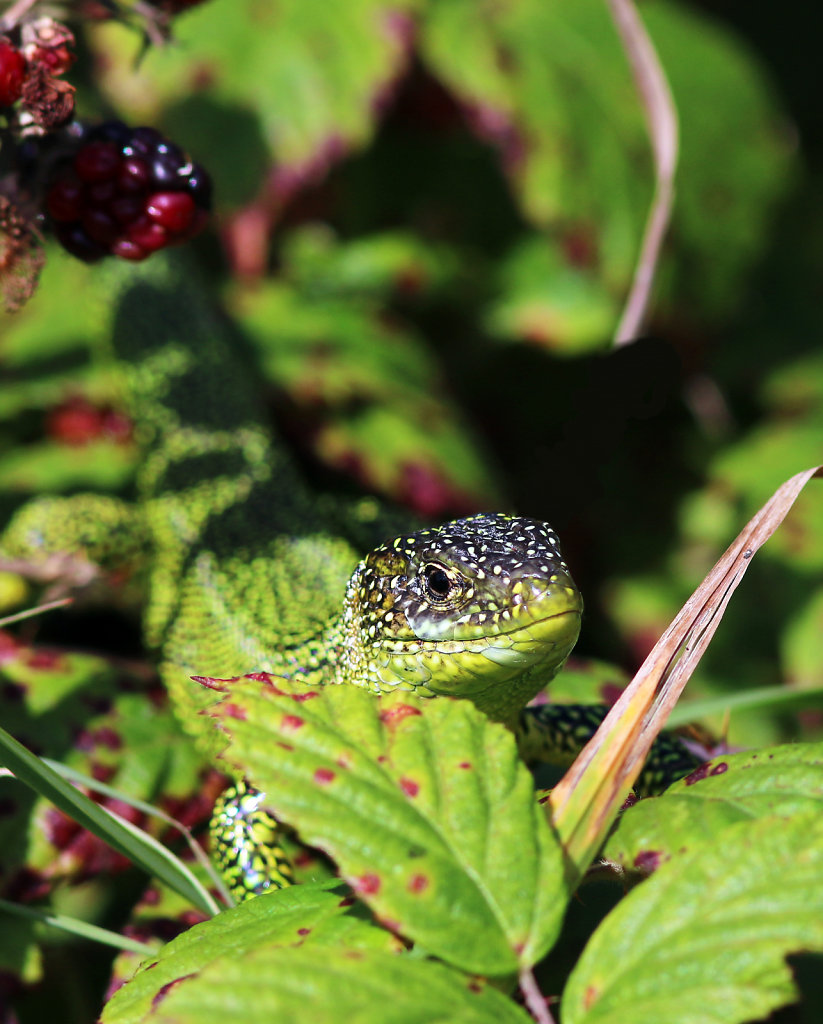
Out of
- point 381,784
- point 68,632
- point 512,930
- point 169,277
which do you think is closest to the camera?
point 512,930

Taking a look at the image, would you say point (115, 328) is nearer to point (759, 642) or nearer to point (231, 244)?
point (231, 244)

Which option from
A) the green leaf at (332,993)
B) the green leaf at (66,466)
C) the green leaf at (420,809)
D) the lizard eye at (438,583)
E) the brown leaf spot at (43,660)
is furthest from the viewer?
the green leaf at (66,466)

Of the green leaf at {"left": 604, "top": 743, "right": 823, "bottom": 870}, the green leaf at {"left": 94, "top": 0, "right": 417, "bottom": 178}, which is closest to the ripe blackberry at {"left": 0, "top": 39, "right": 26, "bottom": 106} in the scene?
the green leaf at {"left": 604, "top": 743, "right": 823, "bottom": 870}

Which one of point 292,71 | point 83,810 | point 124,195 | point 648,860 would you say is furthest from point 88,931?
point 292,71

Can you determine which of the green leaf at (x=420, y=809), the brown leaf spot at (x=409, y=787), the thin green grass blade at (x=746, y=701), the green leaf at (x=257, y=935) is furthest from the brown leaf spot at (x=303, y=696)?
the thin green grass blade at (x=746, y=701)

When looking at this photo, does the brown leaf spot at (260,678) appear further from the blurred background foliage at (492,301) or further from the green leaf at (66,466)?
the green leaf at (66,466)

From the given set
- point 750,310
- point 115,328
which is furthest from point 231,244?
point 750,310
